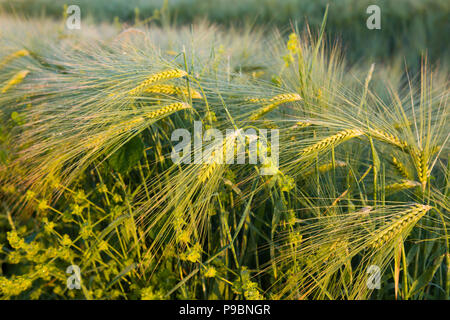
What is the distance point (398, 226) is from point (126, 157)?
2.80 ft

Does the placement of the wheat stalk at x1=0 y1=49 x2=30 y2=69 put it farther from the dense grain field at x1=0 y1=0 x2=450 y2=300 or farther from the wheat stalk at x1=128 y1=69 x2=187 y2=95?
the wheat stalk at x1=128 y1=69 x2=187 y2=95

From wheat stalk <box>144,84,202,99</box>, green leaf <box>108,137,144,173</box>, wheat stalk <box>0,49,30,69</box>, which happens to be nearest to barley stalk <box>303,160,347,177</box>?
wheat stalk <box>144,84,202,99</box>

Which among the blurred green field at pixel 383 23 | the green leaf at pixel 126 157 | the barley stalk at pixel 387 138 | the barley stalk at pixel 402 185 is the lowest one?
the barley stalk at pixel 402 185

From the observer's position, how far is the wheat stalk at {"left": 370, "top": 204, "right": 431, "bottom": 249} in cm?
92

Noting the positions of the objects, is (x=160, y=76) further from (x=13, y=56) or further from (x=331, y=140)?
(x=13, y=56)

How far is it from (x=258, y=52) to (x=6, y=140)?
1.60 meters

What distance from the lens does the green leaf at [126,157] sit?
1.23 meters

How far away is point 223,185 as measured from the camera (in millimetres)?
1258

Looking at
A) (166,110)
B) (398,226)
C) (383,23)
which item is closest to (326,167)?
(398,226)

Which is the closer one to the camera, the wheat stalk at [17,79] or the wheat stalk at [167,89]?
the wheat stalk at [167,89]

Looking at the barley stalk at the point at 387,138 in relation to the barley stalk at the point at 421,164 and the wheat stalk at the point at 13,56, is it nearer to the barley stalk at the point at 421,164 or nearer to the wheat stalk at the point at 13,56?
the barley stalk at the point at 421,164

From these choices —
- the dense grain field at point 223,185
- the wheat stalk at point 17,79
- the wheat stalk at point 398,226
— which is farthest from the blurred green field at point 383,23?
the wheat stalk at point 398,226

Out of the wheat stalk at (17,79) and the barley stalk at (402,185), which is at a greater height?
the wheat stalk at (17,79)

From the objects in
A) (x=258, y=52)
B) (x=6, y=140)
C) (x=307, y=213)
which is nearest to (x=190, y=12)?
(x=258, y=52)
